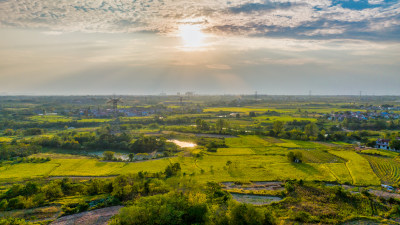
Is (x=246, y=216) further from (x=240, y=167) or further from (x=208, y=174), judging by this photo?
(x=240, y=167)

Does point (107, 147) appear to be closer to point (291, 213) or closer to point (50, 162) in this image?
point (50, 162)

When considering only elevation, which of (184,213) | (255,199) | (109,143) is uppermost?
(184,213)

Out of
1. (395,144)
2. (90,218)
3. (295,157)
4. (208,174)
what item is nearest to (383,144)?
(395,144)

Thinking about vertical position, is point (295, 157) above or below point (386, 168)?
above

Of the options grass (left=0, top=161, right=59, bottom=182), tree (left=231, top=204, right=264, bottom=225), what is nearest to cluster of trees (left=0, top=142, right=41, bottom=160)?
→ grass (left=0, top=161, right=59, bottom=182)

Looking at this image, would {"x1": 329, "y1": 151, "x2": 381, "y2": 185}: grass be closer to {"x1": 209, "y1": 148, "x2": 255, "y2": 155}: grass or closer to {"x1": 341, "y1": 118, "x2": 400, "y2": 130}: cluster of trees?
{"x1": 209, "y1": 148, "x2": 255, "y2": 155}: grass

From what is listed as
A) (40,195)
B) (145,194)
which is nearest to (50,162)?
(40,195)

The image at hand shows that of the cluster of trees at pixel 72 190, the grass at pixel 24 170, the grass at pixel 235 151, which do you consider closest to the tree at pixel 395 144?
the grass at pixel 235 151
